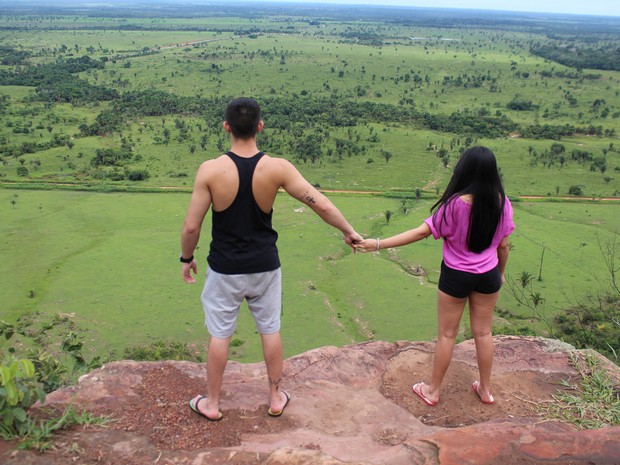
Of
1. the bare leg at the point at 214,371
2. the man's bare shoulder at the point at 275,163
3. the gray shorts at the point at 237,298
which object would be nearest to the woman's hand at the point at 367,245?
the gray shorts at the point at 237,298

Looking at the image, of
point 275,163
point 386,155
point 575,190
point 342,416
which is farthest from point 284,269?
point 575,190

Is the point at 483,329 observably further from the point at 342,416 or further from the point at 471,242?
the point at 342,416

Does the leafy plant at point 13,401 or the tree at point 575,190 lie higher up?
the leafy plant at point 13,401

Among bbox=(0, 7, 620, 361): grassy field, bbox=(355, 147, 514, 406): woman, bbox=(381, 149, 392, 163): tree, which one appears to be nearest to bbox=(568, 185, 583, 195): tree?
bbox=(0, 7, 620, 361): grassy field

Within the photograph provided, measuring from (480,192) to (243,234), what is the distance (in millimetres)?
1637

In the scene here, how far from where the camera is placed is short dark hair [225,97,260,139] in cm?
356

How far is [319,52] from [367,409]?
2892 inches

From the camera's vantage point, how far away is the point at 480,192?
12.4 ft

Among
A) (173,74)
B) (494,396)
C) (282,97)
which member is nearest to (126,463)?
(494,396)

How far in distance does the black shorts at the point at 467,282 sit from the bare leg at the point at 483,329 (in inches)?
3.1

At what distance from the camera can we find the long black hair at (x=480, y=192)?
3754 mm

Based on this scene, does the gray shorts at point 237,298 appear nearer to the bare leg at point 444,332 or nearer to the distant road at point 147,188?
the bare leg at point 444,332

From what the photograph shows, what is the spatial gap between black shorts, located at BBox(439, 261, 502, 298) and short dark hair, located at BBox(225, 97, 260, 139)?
1765 mm

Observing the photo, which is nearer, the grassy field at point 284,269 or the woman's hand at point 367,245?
the woman's hand at point 367,245
